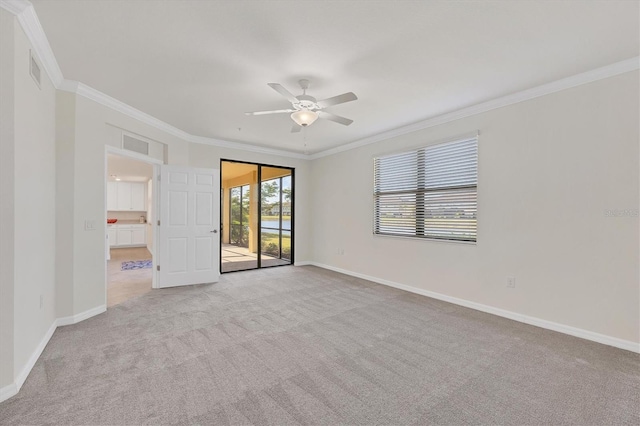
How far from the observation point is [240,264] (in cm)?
679

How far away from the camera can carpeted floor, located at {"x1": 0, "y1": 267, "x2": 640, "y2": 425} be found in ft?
6.12

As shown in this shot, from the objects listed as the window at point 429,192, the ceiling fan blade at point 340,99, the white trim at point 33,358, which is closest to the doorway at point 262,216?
the window at point 429,192

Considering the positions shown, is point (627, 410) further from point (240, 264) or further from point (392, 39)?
point (240, 264)

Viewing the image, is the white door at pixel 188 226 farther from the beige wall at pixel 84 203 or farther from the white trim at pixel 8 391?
the white trim at pixel 8 391

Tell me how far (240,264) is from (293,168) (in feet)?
8.40

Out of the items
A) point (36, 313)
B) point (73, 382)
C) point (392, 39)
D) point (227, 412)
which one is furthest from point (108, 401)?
point (392, 39)

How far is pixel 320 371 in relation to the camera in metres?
2.35

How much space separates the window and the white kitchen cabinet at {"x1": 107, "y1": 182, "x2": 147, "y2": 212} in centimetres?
880

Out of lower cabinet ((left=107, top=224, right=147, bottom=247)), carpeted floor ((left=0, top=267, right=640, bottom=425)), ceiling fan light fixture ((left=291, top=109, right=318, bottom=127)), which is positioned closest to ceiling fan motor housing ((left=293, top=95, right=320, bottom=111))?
ceiling fan light fixture ((left=291, top=109, right=318, bottom=127))

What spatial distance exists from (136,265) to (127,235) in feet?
12.0

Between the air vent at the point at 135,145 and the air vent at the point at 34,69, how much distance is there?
1.53 metres

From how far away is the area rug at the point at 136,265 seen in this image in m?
6.63

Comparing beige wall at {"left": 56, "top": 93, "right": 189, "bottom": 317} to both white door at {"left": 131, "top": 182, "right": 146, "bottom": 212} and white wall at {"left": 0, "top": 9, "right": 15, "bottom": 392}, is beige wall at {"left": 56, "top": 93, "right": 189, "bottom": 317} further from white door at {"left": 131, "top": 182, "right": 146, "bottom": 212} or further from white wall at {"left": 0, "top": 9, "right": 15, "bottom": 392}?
white door at {"left": 131, "top": 182, "right": 146, "bottom": 212}

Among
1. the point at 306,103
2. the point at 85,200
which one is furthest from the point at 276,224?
the point at 306,103
